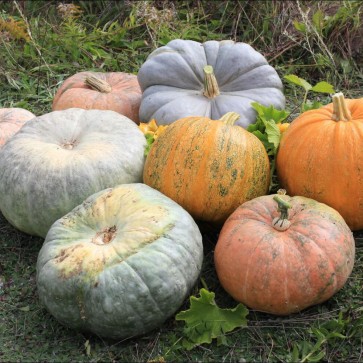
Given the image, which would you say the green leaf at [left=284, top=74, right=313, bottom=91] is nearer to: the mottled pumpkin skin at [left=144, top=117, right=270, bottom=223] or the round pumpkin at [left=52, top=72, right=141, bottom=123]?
the mottled pumpkin skin at [left=144, top=117, right=270, bottom=223]

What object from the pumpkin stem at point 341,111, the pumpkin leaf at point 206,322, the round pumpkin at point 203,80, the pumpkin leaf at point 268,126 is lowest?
the pumpkin leaf at point 206,322

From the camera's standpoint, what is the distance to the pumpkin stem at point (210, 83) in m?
3.81

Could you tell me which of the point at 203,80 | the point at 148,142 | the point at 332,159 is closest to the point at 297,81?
the point at 203,80

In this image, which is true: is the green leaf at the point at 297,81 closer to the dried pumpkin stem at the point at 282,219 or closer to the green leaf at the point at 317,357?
the dried pumpkin stem at the point at 282,219

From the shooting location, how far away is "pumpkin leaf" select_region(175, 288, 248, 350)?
8.88 feet

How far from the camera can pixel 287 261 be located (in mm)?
2734

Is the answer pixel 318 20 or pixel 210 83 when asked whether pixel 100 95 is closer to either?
pixel 210 83

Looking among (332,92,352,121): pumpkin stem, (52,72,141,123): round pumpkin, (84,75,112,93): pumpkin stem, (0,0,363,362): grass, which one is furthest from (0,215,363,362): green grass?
(84,75,112,93): pumpkin stem

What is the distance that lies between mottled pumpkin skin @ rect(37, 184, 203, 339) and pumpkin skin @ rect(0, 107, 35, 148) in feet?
4.13

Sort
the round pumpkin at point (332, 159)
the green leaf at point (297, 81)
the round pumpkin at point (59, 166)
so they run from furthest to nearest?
1. the green leaf at point (297, 81)
2. the round pumpkin at point (59, 166)
3. the round pumpkin at point (332, 159)

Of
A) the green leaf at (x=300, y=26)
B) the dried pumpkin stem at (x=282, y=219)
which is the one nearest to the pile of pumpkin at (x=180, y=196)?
the dried pumpkin stem at (x=282, y=219)

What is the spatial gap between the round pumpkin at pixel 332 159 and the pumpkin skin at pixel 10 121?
176 cm

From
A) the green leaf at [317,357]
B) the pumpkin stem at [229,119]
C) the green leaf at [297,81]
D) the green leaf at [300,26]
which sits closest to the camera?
the green leaf at [317,357]

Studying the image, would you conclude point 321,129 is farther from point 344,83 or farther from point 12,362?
point 344,83
